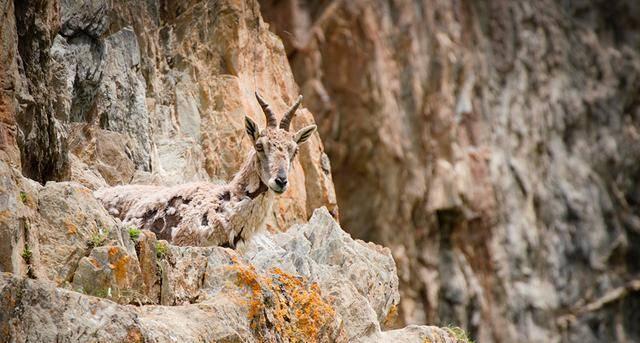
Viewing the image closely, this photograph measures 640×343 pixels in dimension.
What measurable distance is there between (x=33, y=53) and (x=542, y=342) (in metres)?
27.8

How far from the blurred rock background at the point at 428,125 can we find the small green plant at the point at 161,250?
157 inches

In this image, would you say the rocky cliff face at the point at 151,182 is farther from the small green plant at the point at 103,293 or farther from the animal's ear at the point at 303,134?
the animal's ear at the point at 303,134

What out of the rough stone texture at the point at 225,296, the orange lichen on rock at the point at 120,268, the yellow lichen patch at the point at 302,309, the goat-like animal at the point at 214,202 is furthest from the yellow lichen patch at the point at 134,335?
the goat-like animal at the point at 214,202

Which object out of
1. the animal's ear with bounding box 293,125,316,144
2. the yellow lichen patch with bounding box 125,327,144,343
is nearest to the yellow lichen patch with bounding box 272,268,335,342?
the yellow lichen patch with bounding box 125,327,144,343

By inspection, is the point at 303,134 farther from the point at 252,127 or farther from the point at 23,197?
the point at 23,197

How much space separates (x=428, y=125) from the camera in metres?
33.3

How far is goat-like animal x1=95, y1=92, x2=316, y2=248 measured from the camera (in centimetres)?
1250

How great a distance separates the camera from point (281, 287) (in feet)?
33.8

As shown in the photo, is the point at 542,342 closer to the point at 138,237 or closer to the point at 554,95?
the point at 554,95

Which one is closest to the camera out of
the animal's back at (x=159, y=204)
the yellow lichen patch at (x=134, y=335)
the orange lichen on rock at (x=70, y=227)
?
the yellow lichen patch at (x=134, y=335)

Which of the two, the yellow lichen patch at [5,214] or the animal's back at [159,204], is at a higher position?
the yellow lichen patch at [5,214]

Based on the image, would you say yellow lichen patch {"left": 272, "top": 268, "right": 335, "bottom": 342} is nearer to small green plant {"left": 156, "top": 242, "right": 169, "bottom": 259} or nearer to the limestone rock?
small green plant {"left": 156, "top": 242, "right": 169, "bottom": 259}

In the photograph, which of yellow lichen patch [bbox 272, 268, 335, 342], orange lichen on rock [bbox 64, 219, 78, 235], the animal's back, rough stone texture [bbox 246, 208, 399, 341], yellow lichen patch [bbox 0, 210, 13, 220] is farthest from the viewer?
the animal's back

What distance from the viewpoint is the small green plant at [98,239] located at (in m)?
9.07
